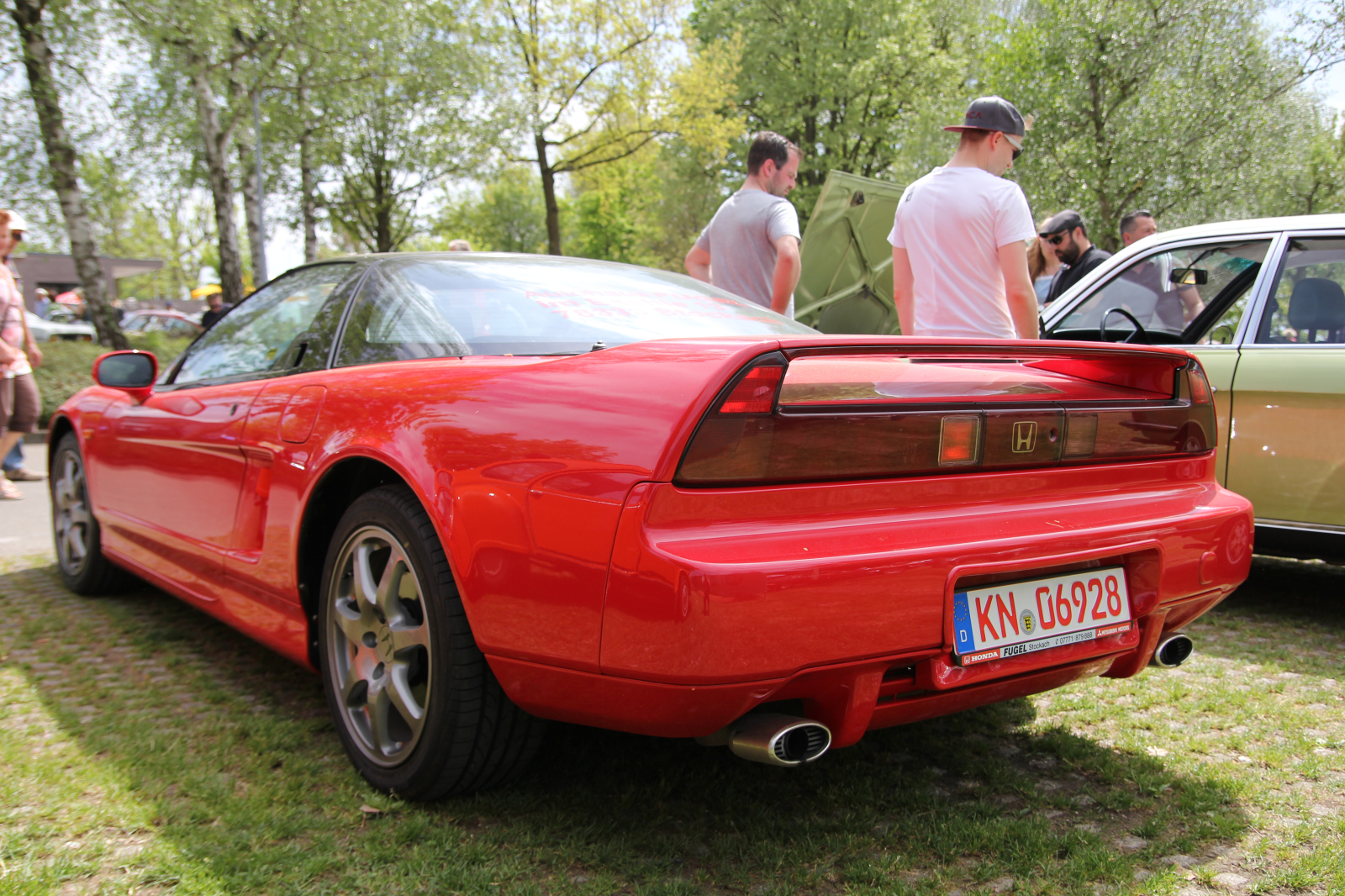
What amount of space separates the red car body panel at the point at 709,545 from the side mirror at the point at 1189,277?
2.31 meters

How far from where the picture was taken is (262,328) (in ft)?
11.4

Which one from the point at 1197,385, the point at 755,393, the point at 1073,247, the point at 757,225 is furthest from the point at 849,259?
the point at 755,393

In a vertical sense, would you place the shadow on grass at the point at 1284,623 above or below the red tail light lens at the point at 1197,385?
below

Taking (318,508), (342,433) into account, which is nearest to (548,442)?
(342,433)

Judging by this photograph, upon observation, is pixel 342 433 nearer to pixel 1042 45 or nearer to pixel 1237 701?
pixel 1237 701

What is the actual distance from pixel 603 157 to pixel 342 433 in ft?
76.4

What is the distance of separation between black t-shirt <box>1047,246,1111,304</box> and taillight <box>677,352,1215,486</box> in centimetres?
389

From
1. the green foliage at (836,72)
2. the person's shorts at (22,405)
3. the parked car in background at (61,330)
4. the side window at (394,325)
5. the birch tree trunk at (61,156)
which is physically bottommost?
the person's shorts at (22,405)

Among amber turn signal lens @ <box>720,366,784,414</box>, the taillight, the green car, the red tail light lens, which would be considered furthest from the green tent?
amber turn signal lens @ <box>720,366,784,414</box>

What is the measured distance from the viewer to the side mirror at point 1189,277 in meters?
4.37

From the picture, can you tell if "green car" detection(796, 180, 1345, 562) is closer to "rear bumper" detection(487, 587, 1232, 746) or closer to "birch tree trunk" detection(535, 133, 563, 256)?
"rear bumper" detection(487, 587, 1232, 746)

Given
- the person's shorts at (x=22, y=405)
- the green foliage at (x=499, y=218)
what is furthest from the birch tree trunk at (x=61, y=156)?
the person's shorts at (x=22, y=405)

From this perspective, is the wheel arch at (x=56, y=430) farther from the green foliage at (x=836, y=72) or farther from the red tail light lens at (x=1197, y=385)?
the green foliage at (x=836, y=72)

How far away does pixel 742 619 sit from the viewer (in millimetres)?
1655
